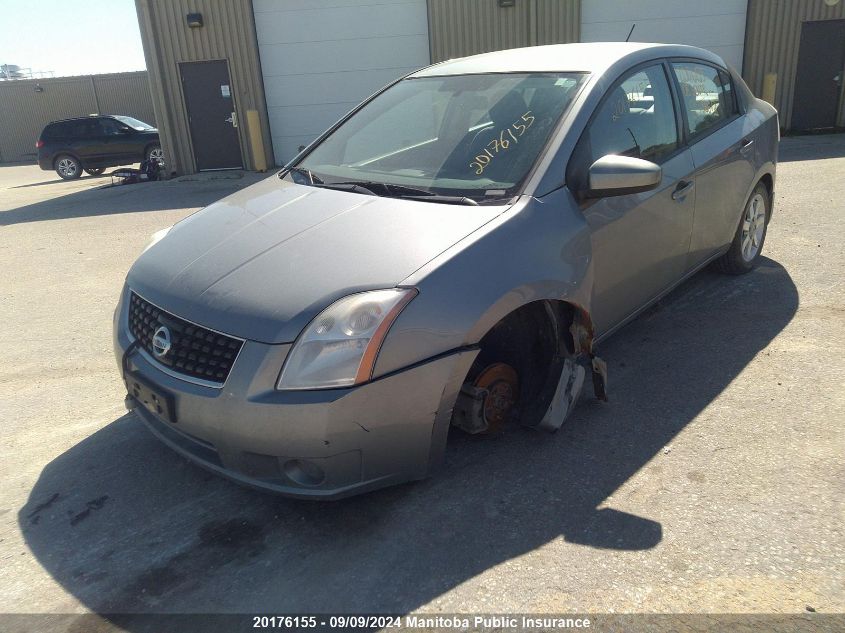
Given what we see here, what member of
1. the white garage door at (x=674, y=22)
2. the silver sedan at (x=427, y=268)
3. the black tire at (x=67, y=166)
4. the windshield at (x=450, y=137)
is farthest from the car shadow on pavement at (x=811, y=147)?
the black tire at (x=67, y=166)

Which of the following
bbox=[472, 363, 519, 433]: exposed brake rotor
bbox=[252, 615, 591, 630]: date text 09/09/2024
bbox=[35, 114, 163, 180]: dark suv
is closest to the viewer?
bbox=[252, 615, 591, 630]: date text 09/09/2024

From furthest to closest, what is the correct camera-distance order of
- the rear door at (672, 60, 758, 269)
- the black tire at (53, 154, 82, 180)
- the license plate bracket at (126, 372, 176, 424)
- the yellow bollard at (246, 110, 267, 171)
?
the black tire at (53, 154, 82, 180) < the yellow bollard at (246, 110, 267, 171) < the rear door at (672, 60, 758, 269) < the license plate bracket at (126, 372, 176, 424)

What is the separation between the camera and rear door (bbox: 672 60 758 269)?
4.05 meters

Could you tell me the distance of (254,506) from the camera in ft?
9.25

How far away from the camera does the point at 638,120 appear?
3615 millimetres

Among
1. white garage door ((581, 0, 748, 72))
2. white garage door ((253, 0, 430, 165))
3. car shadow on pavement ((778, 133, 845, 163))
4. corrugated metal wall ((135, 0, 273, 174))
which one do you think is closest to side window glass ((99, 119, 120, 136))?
corrugated metal wall ((135, 0, 273, 174))

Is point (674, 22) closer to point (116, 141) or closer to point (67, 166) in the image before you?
point (116, 141)

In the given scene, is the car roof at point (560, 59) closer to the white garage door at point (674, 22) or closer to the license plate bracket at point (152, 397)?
the license plate bracket at point (152, 397)

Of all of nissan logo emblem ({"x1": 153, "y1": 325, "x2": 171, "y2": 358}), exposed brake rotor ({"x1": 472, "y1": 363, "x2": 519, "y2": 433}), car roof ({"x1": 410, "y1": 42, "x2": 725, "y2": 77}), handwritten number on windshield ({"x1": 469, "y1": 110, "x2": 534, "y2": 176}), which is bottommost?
exposed brake rotor ({"x1": 472, "y1": 363, "x2": 519, "y2": 433})

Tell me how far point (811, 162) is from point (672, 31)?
5.04 meters

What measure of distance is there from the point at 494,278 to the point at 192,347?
1186 mm

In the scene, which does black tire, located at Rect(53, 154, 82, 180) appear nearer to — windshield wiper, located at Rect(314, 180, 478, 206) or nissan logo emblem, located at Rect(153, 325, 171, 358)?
windshield wiper, located at Rect(314, 180, 478, 206)

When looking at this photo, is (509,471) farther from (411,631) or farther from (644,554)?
(411,631)

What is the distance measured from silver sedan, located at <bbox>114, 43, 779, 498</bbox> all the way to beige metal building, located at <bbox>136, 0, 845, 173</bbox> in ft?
36.0
